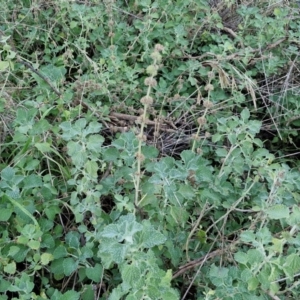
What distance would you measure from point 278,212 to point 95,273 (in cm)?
57

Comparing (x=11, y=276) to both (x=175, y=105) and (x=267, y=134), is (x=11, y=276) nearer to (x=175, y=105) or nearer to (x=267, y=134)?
(x=175, y=105)

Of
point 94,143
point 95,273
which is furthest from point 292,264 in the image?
point 94,143

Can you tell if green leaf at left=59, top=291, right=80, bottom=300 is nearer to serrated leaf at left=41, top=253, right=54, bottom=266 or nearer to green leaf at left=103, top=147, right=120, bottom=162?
serrated leaf at left=41, top=253, right=54, bottom=266

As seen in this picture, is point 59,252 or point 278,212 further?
point 59,252

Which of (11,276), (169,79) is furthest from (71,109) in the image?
(11,276)

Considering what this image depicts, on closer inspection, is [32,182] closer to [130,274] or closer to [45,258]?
[45,258]

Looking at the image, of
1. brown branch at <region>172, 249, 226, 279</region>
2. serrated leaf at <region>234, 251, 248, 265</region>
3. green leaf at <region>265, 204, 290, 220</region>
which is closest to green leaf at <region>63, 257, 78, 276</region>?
brown branch at <region>172, 249, 226, 279</region>

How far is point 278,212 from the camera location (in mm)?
1392

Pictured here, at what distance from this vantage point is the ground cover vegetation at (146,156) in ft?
4.60

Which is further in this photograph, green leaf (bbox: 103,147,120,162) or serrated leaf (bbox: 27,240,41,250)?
green leaf (bbox: 103,147,120,162)

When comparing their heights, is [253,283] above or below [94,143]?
below

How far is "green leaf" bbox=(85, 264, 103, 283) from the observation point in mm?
1472

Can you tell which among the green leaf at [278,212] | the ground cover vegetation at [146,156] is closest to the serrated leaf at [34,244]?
the ground cover vegetation at [146,156]

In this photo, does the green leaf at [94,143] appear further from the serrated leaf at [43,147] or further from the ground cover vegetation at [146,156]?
the serrated leaf at [43,147]
